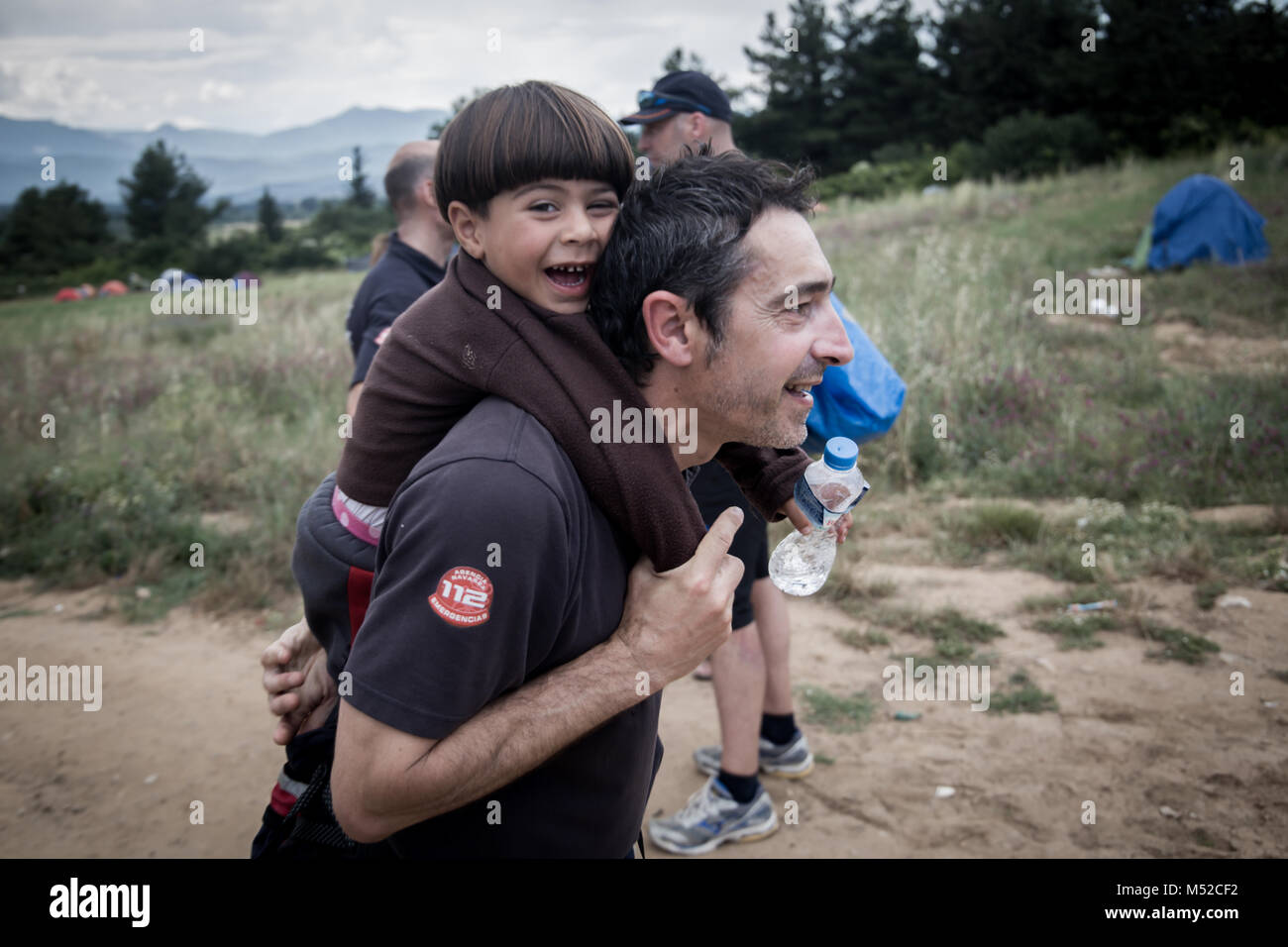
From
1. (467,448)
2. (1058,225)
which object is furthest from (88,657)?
(1058,225)

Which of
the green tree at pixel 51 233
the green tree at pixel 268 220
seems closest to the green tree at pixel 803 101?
the green tree at pixel 268 220

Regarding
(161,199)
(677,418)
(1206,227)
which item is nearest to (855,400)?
(677,418)

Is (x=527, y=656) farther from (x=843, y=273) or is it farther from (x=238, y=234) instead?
(x=238, y=234)

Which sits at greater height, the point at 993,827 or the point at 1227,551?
the point at 1227,551

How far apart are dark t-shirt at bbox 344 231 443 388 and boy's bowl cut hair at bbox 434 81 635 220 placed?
80.8 inches

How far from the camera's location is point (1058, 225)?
1587cm

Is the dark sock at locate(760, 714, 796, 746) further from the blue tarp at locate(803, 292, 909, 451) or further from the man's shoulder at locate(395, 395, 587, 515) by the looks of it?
the man's shoulder at locate(395, 395, 587, 515)

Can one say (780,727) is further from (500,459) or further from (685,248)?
(500,459)

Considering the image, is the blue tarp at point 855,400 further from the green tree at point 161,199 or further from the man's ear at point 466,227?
the green tree at point 161,199

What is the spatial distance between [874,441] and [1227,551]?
2.74 m

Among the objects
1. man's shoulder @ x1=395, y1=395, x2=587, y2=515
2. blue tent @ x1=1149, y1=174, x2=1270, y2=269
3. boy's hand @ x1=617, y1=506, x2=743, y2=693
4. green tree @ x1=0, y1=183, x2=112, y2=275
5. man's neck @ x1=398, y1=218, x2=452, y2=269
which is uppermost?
green tree @ x1=0, y1=183, x2=112, y2=275

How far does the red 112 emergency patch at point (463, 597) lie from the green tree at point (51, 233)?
142ft
